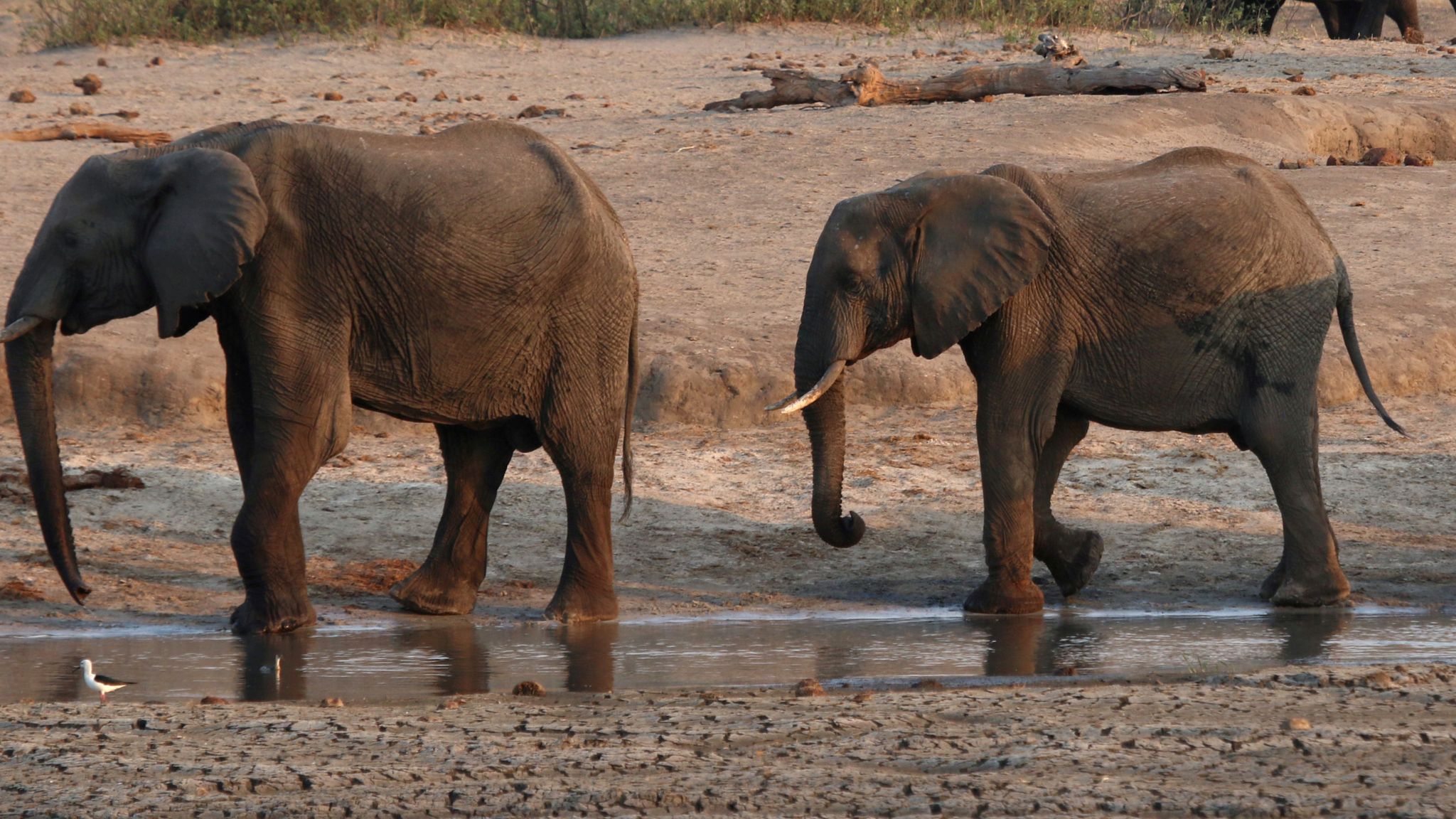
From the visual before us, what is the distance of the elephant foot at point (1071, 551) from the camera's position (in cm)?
733

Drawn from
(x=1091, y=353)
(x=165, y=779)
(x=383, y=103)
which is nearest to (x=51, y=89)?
(x=383, y=103)

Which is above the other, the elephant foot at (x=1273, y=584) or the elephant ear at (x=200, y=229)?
the elephant ear at (x=200, y=229)

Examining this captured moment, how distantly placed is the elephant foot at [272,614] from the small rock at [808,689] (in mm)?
2133

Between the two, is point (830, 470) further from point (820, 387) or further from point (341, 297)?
point (341, 297)

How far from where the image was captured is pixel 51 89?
1491 centimetres

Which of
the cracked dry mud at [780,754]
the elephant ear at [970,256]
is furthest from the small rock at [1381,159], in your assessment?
the cracked dry mud at [780,754]

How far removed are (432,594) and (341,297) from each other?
1.22 m

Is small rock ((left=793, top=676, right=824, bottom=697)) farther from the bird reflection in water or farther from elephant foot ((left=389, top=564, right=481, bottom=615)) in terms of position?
elephant foot ((left=389, top=564, right=481, bottom=615))

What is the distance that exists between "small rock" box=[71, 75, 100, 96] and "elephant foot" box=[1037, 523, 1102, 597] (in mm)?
9886

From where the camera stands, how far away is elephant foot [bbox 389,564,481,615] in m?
7.21

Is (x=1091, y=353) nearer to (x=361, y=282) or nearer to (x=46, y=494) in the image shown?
(x=361, y=282)

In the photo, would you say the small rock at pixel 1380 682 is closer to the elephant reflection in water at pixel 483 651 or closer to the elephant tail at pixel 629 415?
the elephant reflection in water at pixel 483 651

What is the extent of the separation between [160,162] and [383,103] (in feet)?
26.4

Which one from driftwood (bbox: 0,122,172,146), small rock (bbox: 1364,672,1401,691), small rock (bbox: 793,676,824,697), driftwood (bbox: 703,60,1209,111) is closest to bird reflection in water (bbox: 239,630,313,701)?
small rock (bbox: 793,676,824,697)
